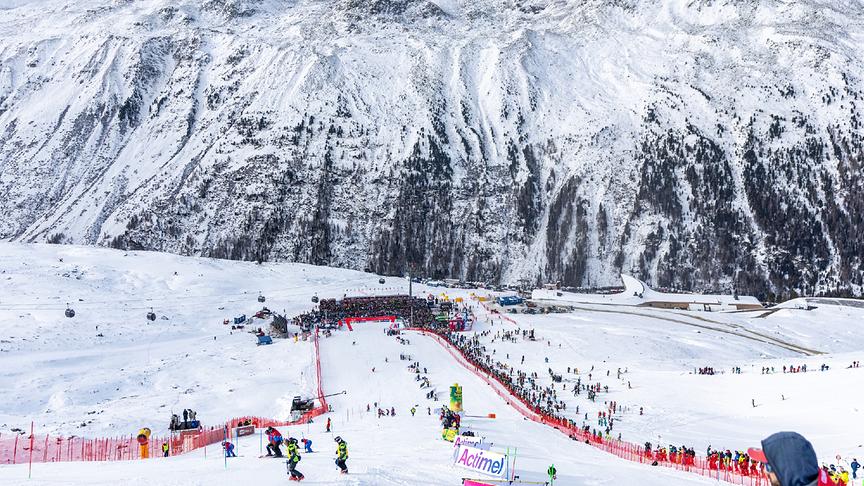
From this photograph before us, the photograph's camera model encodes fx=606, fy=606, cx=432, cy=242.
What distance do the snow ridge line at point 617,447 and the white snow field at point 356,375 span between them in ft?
3.50

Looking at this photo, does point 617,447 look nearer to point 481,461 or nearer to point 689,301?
point 481,461

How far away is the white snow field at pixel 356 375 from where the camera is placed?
64.9 ft

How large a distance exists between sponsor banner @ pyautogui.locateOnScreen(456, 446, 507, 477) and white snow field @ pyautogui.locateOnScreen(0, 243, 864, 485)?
0.29 meters

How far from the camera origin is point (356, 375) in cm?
4462

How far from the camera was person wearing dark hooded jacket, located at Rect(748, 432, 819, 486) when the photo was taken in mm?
3881

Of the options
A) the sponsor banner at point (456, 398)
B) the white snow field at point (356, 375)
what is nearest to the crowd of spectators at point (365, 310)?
the white snow field at point (356, 375)

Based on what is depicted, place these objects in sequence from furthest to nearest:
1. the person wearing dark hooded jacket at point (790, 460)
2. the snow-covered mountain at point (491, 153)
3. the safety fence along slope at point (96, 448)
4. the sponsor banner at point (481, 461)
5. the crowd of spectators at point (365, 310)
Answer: the snow-covered mountain at point (491, 153), the crowd of spectators at point (365, 310), the safety fence along slope at point (96, 448), the sponsor banner at point (481, 461), the person wearing dark hooded jacket at point (790, 460)

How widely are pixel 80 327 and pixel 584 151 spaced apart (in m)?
117

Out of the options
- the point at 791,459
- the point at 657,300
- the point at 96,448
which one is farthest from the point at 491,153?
the point at 791,459

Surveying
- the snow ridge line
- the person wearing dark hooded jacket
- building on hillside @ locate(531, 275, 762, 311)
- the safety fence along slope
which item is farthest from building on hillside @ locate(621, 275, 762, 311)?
the person wearing dark hooded jacket

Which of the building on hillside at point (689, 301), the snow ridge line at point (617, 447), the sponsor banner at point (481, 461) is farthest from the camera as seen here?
the building on hillside at point (689, 301)

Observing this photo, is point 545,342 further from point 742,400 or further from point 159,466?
point 159,466

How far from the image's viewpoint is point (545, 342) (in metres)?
58.0

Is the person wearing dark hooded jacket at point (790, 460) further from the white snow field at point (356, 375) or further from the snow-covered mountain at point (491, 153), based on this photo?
the snow-covered mountain at point (491, 153)
